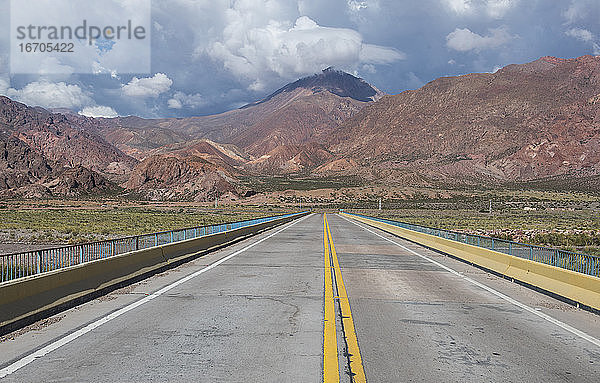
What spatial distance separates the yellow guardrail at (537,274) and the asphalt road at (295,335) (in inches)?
15.1


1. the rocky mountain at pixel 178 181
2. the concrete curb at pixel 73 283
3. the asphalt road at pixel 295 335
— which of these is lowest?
the asphalt road at pixel 295 335

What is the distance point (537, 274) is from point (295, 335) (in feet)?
24.6

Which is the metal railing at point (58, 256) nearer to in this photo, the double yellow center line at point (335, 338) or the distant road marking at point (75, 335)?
the distant road marking at point (75, 335)

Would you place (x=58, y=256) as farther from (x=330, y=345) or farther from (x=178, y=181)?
(x=178, y=181)

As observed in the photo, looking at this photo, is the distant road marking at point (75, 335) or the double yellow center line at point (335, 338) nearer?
the double yellow center line at point (335, 338)

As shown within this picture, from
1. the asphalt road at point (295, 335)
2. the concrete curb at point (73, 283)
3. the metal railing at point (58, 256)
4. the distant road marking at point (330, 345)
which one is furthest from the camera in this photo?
the metal railing at point (58, 256)

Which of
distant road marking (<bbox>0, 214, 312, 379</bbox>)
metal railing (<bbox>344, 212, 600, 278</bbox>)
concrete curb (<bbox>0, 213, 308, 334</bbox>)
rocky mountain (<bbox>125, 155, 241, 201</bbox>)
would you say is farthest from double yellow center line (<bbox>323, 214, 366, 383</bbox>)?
rocky mountain (<bbox>125, 155, 241, 201</bbox>)

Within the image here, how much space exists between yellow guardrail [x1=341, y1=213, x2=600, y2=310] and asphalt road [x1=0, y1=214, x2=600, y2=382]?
15.1 inches

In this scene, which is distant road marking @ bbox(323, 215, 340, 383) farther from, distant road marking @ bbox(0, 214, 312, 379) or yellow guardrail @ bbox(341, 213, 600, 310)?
yellow guardrail @ bbox(341, 213, 600, 310)

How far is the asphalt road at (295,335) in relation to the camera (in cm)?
563

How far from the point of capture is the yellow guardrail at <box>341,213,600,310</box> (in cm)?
959

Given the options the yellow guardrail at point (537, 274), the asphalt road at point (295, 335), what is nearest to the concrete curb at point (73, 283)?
the asphalt road at point (295, 335)

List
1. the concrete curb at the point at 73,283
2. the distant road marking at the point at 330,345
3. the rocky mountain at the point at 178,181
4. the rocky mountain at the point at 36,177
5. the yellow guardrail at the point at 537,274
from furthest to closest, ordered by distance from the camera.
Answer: the rocky mountain at the point at 36,177 < the rocky mountain at the point at 178,181 < the yellow guardrail at the point at 537,274 < the concrete curb at the point at 73,283 < the distant road marking at the point at 330,345

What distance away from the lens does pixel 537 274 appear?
469 inches
